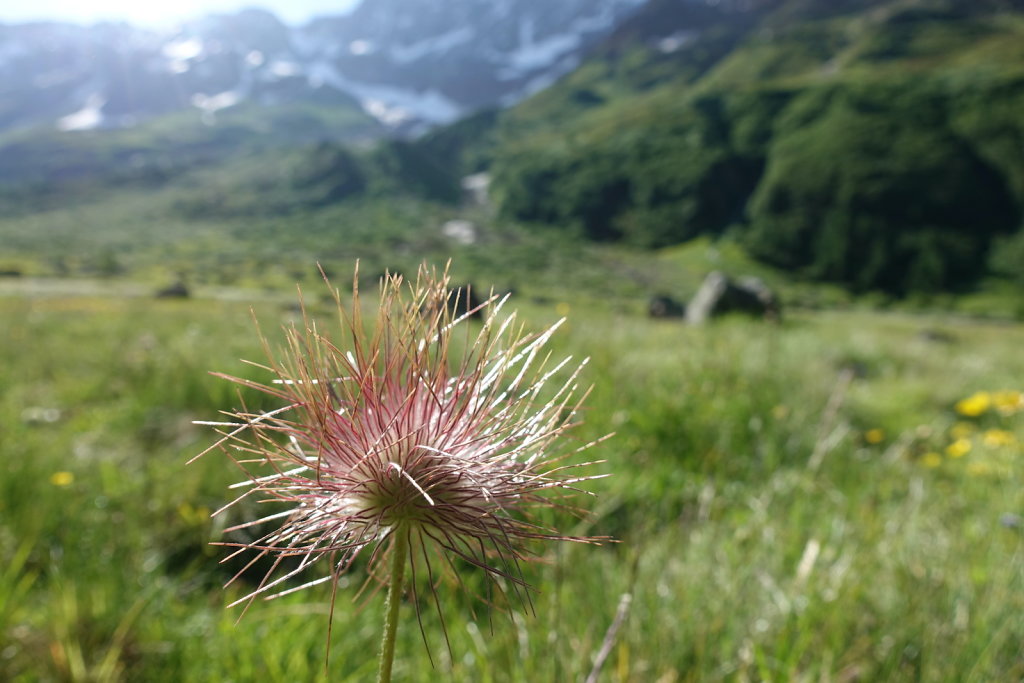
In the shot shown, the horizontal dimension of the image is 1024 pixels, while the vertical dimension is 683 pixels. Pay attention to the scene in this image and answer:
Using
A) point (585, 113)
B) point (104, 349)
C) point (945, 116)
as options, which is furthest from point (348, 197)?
point (104, 349)

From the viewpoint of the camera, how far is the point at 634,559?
1473mm

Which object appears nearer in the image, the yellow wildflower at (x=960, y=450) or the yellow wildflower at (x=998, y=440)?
the yellow wildflower at (x=998, y=440)

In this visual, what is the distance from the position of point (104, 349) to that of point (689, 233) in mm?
117631

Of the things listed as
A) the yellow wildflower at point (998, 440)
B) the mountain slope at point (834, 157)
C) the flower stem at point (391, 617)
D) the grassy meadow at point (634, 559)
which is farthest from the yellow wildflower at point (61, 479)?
the mountain slope at point (834, 157)

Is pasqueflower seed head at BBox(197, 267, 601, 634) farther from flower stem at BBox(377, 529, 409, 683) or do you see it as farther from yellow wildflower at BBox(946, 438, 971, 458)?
yellow wildflower at BBox(946, 438, 971, 458)

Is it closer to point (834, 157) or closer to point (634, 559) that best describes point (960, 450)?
point (634, 559)

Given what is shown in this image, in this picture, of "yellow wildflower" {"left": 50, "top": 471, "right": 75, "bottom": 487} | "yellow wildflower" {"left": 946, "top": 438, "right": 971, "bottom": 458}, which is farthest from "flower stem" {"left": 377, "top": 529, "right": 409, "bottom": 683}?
"yellow wildflower" {"left": 946, "top": 438, "right": 971, "bottom": 458}

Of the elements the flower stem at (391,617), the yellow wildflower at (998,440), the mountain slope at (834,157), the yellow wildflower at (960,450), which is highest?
the flower stem at (391,617)

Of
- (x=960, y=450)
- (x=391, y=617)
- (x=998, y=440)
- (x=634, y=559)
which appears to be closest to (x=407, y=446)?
(x=391, y=617)

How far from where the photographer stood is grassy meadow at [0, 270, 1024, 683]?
82.7 inches

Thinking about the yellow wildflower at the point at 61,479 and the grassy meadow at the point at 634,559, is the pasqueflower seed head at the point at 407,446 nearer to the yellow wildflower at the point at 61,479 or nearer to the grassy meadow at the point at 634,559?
the grassy meadow at the point at 634,559

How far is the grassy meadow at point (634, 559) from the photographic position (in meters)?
2.10

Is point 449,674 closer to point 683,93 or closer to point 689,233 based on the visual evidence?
point 689,233

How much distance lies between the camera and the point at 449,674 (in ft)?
6.63
